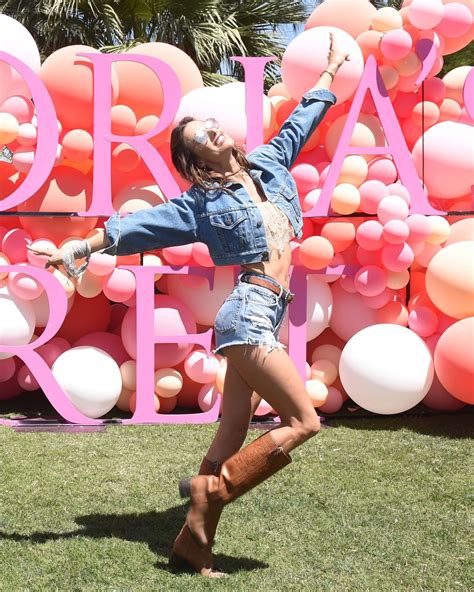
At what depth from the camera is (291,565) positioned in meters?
3.21

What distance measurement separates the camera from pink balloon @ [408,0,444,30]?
5.43m

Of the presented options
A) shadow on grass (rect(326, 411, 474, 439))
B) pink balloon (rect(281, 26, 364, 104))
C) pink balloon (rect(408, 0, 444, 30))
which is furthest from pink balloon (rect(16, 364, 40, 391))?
pink balloon (rect(408, 0, 444, 30))

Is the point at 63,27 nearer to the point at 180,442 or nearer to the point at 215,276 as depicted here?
the point at 215,276

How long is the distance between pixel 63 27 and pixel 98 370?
641 centimetres

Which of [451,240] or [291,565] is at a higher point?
[451,240]

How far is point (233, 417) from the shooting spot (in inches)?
124

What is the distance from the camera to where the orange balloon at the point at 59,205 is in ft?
18.6

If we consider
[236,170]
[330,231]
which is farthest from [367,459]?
[236,170]

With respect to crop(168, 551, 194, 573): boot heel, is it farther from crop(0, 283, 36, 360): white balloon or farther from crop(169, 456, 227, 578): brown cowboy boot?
crop(0, 283, 36, 360): white balloon

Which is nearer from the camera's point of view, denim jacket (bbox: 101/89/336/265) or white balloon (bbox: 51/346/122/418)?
denim jacket (bbox: 101/89/336/265)

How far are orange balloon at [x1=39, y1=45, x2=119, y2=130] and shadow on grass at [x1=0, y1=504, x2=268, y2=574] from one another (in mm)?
3018

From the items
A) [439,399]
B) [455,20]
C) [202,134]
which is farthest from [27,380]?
[455,20]

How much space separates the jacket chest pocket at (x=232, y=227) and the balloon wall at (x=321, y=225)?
8.13 ft

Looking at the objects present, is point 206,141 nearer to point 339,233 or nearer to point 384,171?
point 339,233
